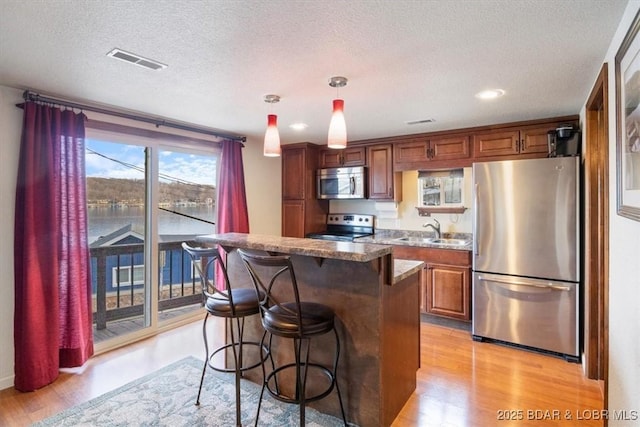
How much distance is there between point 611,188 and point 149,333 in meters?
4.05

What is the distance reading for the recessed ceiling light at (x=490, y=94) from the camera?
8.62ft

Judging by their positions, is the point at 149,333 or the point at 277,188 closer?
the point at 149,333

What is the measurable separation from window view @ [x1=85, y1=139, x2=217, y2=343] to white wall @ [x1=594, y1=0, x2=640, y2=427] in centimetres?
376

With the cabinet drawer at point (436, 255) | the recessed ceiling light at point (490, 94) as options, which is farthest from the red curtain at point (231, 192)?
the recessed ceiling light at point (490, 94)

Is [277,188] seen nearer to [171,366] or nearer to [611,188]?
[171,366]

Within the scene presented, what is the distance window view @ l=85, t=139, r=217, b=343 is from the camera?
3.26m

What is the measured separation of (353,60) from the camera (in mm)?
2062

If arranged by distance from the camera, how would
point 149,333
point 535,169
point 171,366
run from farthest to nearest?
point 149,333 → point 535,169 → point 171,366

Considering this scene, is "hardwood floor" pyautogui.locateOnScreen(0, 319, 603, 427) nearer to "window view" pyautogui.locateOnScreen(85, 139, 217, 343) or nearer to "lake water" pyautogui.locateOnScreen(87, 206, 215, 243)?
"window view" pyautogui.locateOnScreen(85, 139, 217, 343)

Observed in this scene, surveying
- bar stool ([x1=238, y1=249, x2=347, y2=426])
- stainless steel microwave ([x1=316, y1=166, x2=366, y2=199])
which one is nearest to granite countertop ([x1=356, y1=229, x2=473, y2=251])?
stainless steel microwave ([x1=316, y1=166, x2=366, y2=199])

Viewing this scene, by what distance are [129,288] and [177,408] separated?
5.76 ft

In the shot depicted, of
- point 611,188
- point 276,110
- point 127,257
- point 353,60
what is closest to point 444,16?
point 353,60

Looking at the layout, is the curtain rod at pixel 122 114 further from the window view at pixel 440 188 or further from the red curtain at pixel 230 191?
the window view at pixel 440 188

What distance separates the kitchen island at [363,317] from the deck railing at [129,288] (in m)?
1.68
